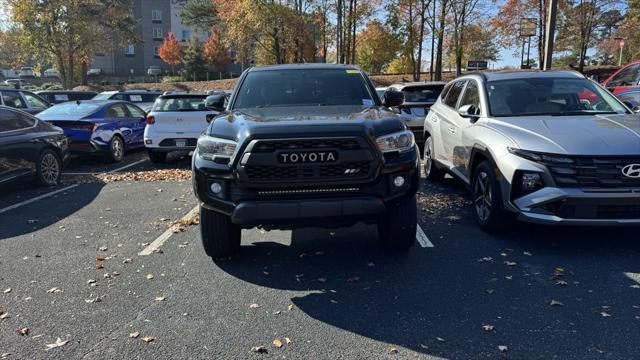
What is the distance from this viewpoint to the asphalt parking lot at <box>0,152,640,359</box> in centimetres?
337

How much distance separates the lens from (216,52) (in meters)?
61.8

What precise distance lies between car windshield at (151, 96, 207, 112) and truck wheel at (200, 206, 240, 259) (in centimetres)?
700

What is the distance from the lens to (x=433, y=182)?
27.7 feet

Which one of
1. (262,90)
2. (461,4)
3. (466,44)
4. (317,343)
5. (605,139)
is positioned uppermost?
(461,4)

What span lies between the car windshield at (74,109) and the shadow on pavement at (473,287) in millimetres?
7718

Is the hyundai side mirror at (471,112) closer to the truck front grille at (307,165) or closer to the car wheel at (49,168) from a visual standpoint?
the truck front grille at (307,165)

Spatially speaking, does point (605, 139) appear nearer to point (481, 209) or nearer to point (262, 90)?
point (481, 209)

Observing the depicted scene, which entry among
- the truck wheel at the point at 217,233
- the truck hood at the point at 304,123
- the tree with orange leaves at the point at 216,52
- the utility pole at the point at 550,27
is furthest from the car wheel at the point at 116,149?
the tree with orange leaves at the point at 216,52

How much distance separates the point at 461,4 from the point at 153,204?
24633 mm

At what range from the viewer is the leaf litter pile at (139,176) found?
9484 millimetres

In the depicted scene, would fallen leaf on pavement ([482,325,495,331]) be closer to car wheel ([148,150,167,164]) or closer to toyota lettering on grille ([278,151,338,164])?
toyota lettering on grille ([278,151,338,164])

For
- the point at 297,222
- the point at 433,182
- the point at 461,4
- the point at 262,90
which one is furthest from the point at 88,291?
the point at 461,4

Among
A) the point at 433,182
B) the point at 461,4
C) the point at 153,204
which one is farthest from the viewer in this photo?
the point at 461,4

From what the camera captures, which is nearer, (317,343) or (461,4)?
(317,343)
